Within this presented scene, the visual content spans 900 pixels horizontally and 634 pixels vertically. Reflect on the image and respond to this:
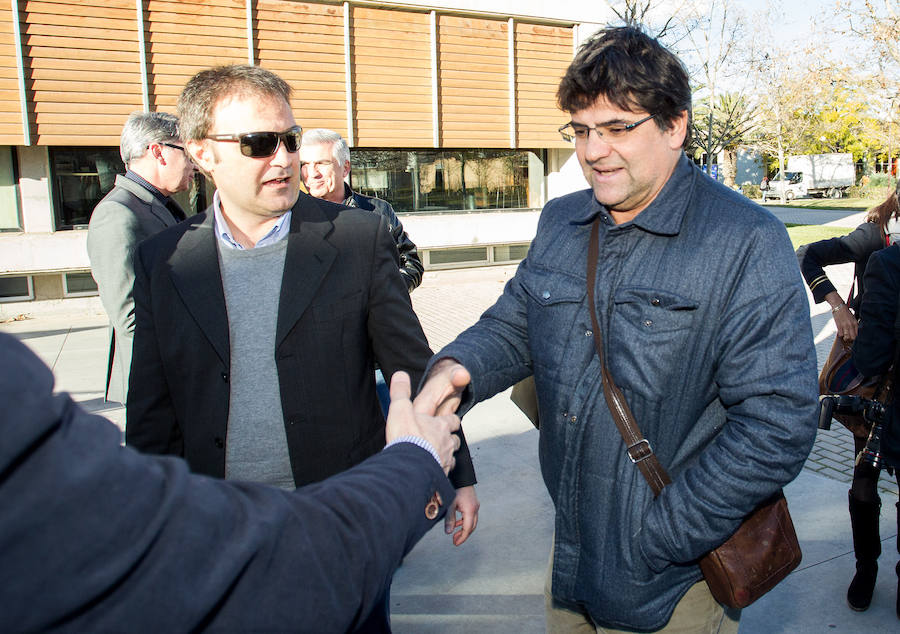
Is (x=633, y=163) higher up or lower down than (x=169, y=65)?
lower down

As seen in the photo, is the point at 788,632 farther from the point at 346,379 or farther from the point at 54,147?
the point at 54,147

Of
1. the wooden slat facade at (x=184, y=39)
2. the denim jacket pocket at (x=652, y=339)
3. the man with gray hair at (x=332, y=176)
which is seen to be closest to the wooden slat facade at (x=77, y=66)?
the wooden slat facade at (x=184, y=39)

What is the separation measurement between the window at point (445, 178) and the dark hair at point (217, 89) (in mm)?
10730

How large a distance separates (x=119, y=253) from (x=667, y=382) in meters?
2.63

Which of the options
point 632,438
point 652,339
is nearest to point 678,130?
point 652,339

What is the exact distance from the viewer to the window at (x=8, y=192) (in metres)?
10.7

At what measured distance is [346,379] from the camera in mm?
2316

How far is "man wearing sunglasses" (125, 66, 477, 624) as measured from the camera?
2.25 meters

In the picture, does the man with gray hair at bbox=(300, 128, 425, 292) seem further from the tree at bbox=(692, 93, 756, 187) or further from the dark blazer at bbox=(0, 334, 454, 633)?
the tree at bbox=(692, 93, 756, 187)

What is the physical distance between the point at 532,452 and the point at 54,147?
9.45m

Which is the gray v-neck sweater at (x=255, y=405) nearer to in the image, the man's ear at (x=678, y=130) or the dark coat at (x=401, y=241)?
the man's ear at (x=678, y=130)

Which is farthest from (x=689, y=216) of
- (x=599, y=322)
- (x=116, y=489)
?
(x=116, y=489)

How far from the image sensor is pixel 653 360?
185 cm

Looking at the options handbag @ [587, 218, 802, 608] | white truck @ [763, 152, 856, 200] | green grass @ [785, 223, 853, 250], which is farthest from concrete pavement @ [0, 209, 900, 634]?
white truck @ [763, 152, 856, 200]
